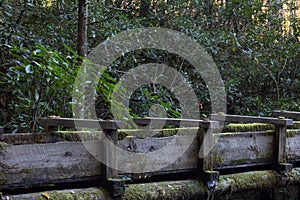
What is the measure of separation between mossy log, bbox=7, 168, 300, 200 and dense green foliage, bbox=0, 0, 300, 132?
4.10ft

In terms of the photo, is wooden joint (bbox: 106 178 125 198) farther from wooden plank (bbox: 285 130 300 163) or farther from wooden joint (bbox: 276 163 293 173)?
wooden plank (bbox: 285 130 300 163)

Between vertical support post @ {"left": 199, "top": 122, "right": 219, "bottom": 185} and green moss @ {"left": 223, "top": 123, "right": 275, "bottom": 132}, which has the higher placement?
green moss @ {"left": 223, "top": 123, "right": 275, "bottom": 132}

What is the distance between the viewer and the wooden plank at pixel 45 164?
2.68m

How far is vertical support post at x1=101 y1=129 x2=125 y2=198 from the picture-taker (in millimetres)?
3000

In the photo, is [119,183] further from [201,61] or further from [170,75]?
[201,61]

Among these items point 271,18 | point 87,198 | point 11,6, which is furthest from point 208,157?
point 271,18

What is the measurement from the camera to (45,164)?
2.82 m

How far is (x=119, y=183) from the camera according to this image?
3.01 metres

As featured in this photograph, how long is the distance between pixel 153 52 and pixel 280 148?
3.58 meters

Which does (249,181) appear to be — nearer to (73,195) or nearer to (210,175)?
(210,175)

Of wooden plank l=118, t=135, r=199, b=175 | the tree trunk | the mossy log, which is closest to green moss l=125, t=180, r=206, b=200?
the mossy log

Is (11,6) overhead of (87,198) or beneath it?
overhead

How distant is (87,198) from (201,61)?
5.21 metres

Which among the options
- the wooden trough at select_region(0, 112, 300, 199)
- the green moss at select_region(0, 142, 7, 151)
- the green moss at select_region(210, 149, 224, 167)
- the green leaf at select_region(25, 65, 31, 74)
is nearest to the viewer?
the green moss at select_region(0, 142, 7, 151)
